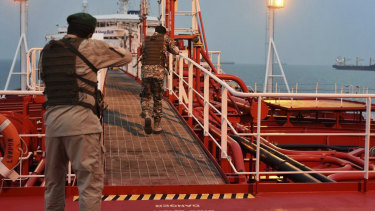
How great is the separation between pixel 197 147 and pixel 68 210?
2.86m

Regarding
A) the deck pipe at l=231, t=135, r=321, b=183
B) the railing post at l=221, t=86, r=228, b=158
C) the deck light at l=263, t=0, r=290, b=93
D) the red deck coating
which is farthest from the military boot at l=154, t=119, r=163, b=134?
the deck light at l=263, t=0, r=290, b=93

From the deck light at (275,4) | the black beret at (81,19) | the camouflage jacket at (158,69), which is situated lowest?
the camouflage jacket at (158,69)

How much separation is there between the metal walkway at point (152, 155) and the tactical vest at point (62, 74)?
2046 mm

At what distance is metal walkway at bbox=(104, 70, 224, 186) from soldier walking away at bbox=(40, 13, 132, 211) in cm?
184

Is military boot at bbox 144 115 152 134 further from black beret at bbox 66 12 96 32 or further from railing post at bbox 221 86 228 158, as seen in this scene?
black beret at bbox 66 12 96 32

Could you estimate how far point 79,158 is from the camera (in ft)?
12.7

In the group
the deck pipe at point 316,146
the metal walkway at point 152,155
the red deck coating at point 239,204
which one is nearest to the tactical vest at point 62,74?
the red deck coating at point 239,204

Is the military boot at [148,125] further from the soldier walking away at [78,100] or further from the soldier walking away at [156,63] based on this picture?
the soldier walking away at [78,100]

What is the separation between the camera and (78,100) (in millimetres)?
3906

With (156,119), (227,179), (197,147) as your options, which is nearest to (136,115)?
(156,119)

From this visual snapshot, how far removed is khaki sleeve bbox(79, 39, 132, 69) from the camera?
154 inches

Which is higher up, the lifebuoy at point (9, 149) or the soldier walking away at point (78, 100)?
the soldier walking away at point (78, 100)

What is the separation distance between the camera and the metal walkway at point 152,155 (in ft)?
19.9

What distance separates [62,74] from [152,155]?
3281 millimetres
